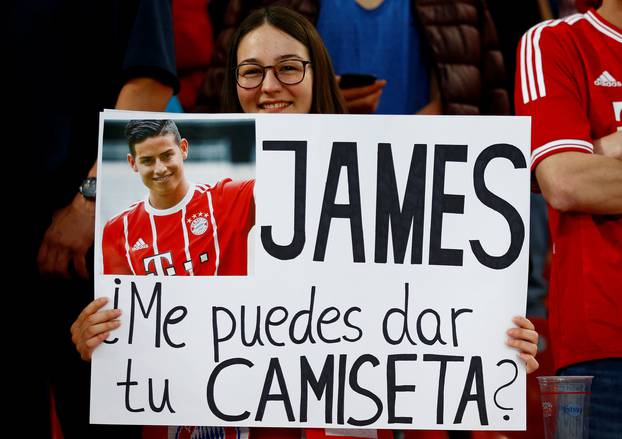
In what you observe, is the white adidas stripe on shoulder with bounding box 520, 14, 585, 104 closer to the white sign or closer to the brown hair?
the white sign

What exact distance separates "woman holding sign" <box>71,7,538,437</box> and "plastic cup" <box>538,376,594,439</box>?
107cm

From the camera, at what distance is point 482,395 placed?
213 centimetres

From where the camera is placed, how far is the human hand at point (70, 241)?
2.72m

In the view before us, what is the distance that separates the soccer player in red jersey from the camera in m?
2.39

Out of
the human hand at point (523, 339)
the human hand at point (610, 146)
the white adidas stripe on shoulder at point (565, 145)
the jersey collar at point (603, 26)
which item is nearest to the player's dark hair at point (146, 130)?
the human hand at point (523, 339)

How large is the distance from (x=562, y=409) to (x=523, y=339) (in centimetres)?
17

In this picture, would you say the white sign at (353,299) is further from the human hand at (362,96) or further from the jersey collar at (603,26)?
the human hand at (362,96)

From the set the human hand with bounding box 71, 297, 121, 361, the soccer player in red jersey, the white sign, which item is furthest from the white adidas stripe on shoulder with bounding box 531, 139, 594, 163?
the human hand with bounding box 71, 297, 121, 361

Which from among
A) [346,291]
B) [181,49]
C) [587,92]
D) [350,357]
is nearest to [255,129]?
[346,291]

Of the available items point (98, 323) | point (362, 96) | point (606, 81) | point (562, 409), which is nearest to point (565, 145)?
point (606, 81)

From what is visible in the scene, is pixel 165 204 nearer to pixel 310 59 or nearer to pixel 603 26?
pixel 310 59

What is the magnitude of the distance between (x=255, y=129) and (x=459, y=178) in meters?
0.49

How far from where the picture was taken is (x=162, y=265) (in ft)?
7.09

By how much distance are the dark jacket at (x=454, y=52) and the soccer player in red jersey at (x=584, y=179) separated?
0.81 metres
